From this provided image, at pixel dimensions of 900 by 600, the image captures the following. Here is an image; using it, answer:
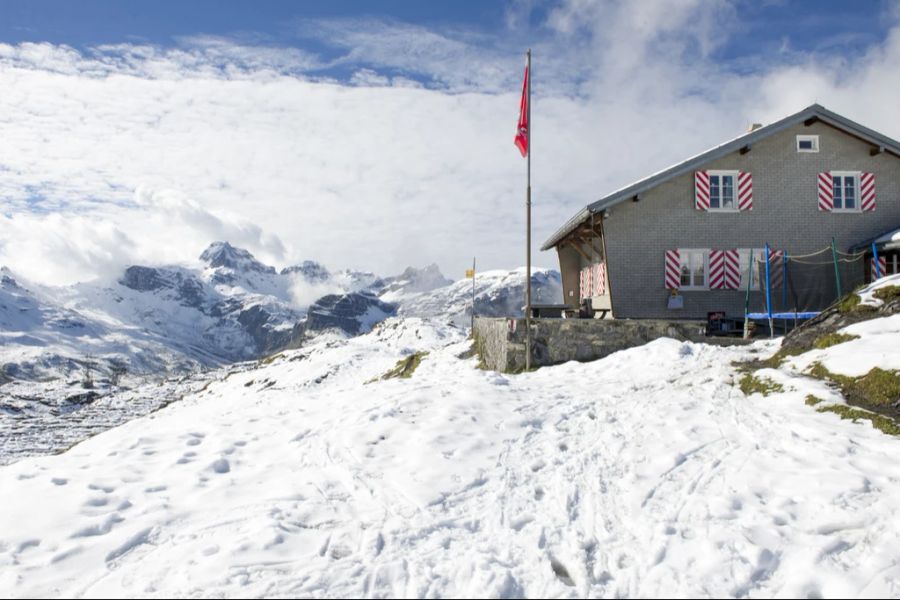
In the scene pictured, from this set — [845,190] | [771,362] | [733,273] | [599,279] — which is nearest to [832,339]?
[771,362]

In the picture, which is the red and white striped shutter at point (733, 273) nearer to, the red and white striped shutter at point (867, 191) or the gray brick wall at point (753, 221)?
the gray brick wall at point (753, 221)

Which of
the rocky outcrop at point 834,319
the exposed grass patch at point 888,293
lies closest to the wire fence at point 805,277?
the rocky outcrop at point 834,319

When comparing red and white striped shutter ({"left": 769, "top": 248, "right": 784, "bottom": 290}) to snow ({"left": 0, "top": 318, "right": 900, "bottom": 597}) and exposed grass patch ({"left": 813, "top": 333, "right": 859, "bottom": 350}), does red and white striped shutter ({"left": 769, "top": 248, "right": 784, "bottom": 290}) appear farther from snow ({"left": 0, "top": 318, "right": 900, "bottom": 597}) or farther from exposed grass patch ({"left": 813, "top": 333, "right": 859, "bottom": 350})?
snow ({"left": 0, "top": 318, "right": 900, "bottom": 597})

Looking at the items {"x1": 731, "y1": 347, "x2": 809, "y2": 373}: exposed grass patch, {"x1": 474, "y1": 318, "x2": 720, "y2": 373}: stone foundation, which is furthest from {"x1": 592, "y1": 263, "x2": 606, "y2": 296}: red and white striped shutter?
{"x1": 731, "y1": 347, "x2": 809, "y2": 373}: exposed grass patch

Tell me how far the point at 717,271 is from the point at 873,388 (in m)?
12.9

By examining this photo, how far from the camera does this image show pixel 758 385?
12.3 meters

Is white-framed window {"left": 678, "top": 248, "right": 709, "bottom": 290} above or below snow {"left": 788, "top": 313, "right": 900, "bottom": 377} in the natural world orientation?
above

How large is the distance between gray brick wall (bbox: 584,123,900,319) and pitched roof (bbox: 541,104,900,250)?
0.36 meters

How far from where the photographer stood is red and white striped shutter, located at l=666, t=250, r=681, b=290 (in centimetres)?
2267

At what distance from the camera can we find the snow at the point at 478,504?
5762 mm

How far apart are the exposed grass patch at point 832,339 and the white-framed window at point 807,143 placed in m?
12.4

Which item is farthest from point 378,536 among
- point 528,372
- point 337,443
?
point 528,372

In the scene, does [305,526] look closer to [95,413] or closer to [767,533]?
[767,533]

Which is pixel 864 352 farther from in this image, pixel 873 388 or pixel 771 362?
pixel 771 362
